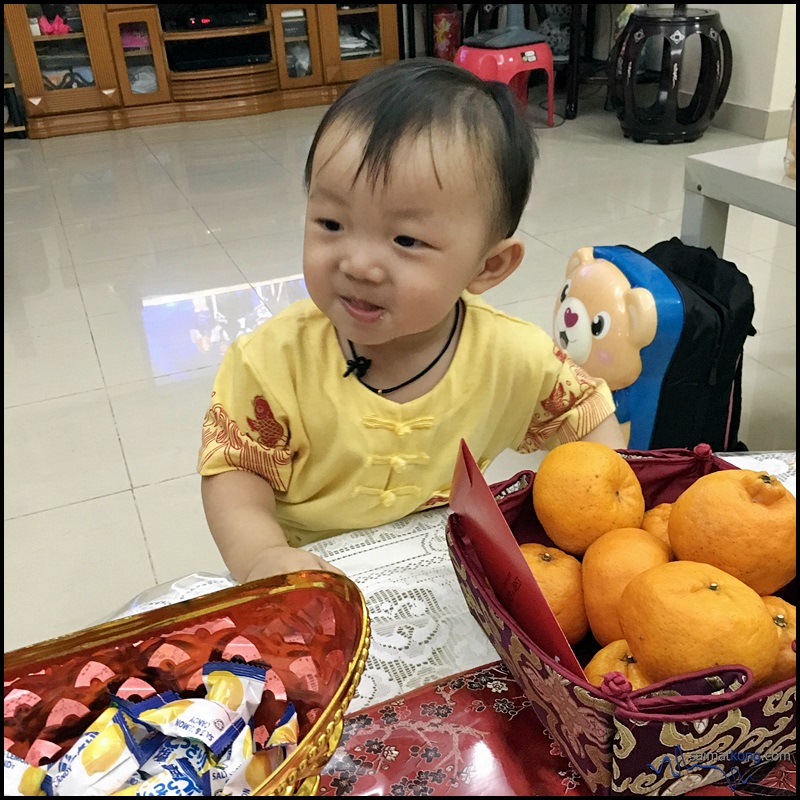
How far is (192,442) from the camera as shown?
181 centimetres

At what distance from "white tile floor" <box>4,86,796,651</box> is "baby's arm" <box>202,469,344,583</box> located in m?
0.28

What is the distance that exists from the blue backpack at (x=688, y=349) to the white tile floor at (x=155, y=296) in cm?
20

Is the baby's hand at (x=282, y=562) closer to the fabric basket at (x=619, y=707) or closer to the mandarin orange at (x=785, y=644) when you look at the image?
the fabric basket at (x=619, y=707)

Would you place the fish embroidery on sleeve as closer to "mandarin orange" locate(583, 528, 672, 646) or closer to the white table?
"mandarin orange" locate(583, 528, 672, 646)

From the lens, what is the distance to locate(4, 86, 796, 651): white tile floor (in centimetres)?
155

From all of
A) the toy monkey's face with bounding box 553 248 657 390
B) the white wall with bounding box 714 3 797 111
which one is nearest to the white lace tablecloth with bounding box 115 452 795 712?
the toy monkey's face with bounding box 553 248 657 390

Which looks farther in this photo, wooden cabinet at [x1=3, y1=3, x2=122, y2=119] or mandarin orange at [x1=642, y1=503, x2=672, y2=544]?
wooden cabinet at [x1=3, y1=3, x2=122, y2=119]

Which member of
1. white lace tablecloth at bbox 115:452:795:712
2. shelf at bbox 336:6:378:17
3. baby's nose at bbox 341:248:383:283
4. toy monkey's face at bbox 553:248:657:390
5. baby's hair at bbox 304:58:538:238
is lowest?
toy monkey's face at bbox 553:248:657:390

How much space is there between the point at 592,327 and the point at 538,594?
1.06 meters

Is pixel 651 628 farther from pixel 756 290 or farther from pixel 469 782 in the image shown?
pixel 756 290

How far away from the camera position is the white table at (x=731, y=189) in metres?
1.27

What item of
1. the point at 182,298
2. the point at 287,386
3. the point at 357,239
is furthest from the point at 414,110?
the point at 182,298

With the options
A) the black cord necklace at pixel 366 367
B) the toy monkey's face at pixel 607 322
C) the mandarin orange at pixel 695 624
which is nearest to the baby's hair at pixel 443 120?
the black cord necklace at pixel 366 367

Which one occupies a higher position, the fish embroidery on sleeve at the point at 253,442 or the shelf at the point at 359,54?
the shelf at the point at 359,54
